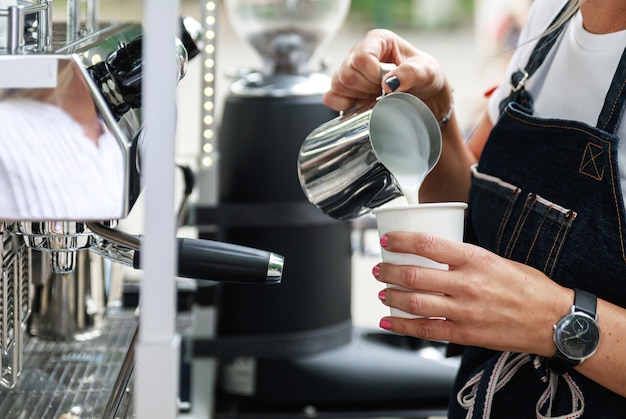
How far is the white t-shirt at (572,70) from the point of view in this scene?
89 centimetres

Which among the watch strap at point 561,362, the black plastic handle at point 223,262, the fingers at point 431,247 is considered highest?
the fingers at point 431,247

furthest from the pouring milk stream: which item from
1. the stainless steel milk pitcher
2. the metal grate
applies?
the metal grate

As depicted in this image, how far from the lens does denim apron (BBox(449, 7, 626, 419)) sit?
83cm

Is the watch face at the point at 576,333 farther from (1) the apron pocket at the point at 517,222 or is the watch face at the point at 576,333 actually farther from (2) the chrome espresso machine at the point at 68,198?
(2) the chrome espresso machine at the point at 68,198

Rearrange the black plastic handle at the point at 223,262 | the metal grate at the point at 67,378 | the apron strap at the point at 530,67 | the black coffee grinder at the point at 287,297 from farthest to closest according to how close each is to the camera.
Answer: the black coffee grinder at the point at 287,297 → the apron strap at the point at 530,67 → the metal grate at the point at 67,378 → the black plastic handle at the point at 223,262

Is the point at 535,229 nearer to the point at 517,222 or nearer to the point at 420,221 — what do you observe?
the point at 517,222

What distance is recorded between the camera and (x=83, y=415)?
0.82 metres

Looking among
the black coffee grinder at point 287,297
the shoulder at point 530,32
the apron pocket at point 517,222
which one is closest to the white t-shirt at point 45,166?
the apron pocket at point 517,222

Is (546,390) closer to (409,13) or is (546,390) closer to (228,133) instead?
(228,133)

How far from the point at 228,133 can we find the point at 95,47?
35.4 inches

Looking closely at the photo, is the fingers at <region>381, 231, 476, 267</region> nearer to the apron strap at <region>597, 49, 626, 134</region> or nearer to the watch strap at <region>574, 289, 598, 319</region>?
the watch strap at <region>574, 289, 598, 319</region>

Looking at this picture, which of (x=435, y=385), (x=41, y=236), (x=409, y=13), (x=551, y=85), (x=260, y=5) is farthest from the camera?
(x=409, y=13)

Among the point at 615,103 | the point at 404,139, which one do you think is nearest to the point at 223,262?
the point at 404,139

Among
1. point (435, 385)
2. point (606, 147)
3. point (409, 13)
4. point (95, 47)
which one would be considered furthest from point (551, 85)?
point (409, 13)
